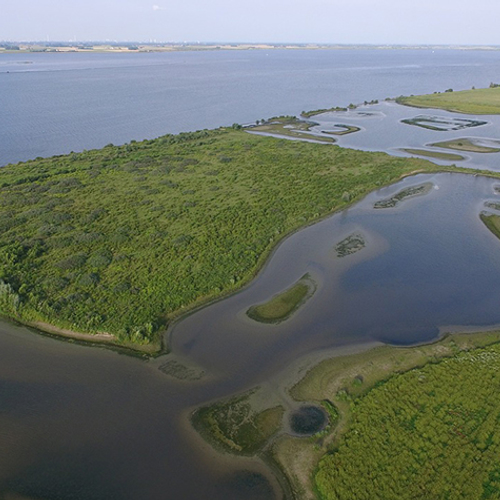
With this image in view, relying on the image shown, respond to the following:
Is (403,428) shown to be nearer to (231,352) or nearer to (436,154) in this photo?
(231,352)

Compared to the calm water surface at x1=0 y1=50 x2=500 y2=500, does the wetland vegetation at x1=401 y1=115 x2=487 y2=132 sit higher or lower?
higher

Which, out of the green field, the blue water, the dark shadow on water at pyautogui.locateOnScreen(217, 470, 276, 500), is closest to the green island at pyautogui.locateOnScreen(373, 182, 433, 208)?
the dark shadow on water at pyautogui.locateOnScreen(217, 470, 276, 500)

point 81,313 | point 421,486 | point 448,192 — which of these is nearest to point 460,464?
point 421,486

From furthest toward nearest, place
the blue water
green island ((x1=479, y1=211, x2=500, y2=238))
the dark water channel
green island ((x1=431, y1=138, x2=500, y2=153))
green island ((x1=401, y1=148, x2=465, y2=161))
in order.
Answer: the blue water
green island ((x1=431, y1=138, x2=500, y2=153))
green island ((x1=401, y1=148, x2=465, y2=161))
green island ((x1=479, y1=211, x2=500, y2=238))
the dark water channel

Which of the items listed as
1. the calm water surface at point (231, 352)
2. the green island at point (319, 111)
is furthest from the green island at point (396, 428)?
the green island at point (319, 111)

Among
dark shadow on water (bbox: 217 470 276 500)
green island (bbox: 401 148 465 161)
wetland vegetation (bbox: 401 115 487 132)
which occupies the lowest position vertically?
dark shadow on water (bbox: 217 470 276 500)

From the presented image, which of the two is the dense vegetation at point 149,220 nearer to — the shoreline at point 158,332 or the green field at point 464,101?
the shoreline at point 158,332

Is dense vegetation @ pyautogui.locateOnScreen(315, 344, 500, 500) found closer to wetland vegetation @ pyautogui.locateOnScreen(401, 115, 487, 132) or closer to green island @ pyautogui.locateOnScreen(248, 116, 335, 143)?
green island @ pyautogui.locateOnScreen(248, 116, 335, 143)
